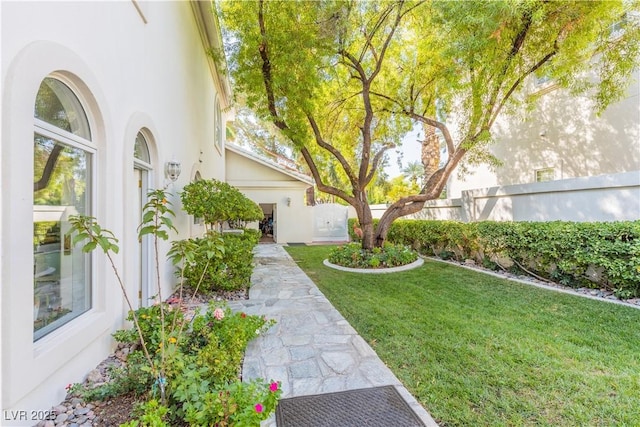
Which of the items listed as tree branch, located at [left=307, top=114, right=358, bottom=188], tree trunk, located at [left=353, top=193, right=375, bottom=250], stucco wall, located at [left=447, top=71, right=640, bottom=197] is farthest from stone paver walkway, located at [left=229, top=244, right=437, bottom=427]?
stucco wall, located at [left=447, top=71, right=640, bottom=197]

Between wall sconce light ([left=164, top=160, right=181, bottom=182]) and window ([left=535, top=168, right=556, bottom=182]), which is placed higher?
window ([left=535, top=168, right=556, bottom=182])

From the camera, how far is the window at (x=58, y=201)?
269 centimetres

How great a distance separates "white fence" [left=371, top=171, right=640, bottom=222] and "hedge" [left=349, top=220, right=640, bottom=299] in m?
0.93

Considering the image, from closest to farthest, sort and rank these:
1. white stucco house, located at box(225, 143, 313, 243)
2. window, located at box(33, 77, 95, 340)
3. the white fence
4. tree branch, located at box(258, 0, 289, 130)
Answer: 1. window, located at box(33, 77, 95, 340)
2. the white fence
3. tree branch, located at box(258, 0, 289, 130)
4. white stucco house, located at box(225, 143, 313, 243)

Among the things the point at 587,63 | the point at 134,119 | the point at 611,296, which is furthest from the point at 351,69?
the point at 611,296

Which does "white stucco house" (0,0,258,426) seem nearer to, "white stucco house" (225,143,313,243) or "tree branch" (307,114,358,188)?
"tree branch" (307,114,358,188)

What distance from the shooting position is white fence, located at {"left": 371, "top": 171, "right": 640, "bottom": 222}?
6344 millimetres

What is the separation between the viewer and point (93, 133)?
3.49m

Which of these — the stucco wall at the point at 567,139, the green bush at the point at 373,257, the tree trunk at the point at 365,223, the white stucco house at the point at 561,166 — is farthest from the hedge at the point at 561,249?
the stucco wall at the point at 567,139

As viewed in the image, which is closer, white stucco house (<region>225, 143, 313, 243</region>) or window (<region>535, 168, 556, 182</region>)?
window (<region>535, 168, 556, 182</region>)

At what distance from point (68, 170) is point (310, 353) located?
3452mm

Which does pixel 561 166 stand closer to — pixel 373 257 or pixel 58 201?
pixel 373 257

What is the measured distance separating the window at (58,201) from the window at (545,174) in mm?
12639

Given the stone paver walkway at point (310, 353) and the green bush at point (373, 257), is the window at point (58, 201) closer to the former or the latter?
the stone paver walkway at point (310, 353)
